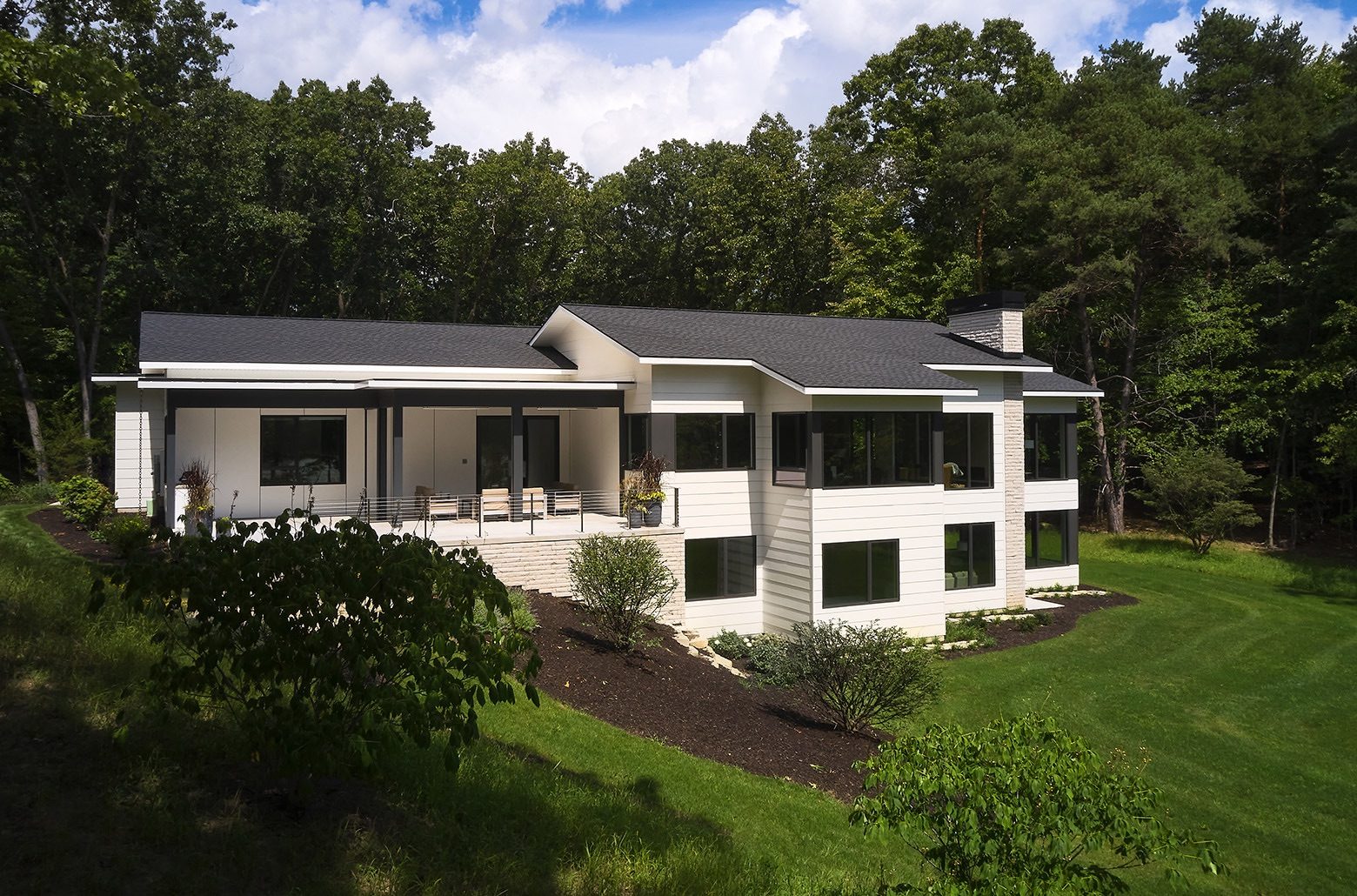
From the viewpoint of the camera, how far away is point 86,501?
17656 millimetres

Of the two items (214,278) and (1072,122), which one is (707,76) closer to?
(1072,122)

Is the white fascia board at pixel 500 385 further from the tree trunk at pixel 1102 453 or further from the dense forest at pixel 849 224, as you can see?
the tree trunk at pixel 1102 453

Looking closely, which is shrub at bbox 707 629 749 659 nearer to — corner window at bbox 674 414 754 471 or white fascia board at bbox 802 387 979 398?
corner window at bbox 674 414 754 471

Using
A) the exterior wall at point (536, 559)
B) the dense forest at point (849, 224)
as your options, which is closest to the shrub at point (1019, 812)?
the exterior wall at point (536, 559)

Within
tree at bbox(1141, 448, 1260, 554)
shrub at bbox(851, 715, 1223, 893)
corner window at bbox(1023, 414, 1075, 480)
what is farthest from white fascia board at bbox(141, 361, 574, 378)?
tree at bbox(1141, 448, 1260, 554)

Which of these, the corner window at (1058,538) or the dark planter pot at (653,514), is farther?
the corner window at (1058,538)

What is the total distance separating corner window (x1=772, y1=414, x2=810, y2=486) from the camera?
18.5 metres

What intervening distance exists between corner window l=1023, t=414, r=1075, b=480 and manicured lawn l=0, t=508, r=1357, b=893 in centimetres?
843

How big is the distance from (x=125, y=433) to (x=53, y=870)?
1916 cm

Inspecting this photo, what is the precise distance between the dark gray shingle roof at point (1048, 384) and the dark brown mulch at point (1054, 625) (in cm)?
534

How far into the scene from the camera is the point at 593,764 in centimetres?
909

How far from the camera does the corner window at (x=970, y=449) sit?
21.8 meters

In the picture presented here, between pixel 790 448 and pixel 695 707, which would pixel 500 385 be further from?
pixel 695 707

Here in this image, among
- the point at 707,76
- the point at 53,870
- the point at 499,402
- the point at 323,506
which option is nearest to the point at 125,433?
the point at 323,506
